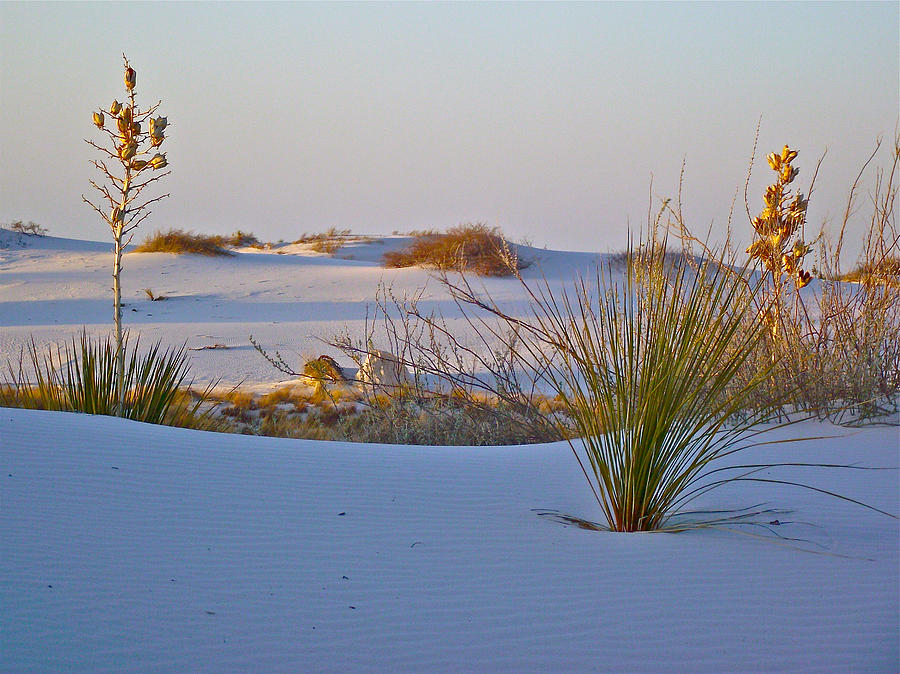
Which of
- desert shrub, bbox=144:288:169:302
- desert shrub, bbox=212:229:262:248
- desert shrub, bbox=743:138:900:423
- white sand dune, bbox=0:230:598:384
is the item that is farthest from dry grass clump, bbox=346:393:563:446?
desert shrub, bbox=212:229:262:248

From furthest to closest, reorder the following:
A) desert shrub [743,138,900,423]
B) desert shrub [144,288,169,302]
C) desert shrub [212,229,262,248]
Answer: desert shrub [212,229,262,248] < desert shrub [144,288,169,302] < desert shrub [743,138,900,423]

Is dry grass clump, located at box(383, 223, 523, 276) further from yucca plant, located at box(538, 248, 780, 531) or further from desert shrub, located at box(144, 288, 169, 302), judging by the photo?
yucca plant, located at box(538, 248, 780, 531)

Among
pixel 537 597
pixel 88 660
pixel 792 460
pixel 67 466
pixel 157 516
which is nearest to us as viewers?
pixel 88 660

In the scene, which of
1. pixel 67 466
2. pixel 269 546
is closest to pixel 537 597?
pixel 269 546

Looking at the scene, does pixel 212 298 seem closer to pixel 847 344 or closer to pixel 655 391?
pixel 847 344

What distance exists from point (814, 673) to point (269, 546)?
1758 mm

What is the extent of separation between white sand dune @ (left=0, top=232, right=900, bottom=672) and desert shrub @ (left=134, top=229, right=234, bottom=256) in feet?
66.4

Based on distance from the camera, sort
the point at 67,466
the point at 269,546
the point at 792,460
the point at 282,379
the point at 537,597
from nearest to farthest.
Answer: the point at 537,597, the point at 269,546, the point at 67,466, the point at 792,460, the point at 282,379

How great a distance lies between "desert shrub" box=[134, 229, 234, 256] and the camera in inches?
951

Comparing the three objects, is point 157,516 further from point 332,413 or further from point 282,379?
point 282,379

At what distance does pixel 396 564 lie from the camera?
280 cm

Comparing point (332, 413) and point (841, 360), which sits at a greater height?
point (841, 360)

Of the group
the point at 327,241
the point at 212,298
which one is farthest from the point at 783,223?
the point at 327,241

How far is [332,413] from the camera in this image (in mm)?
9219
